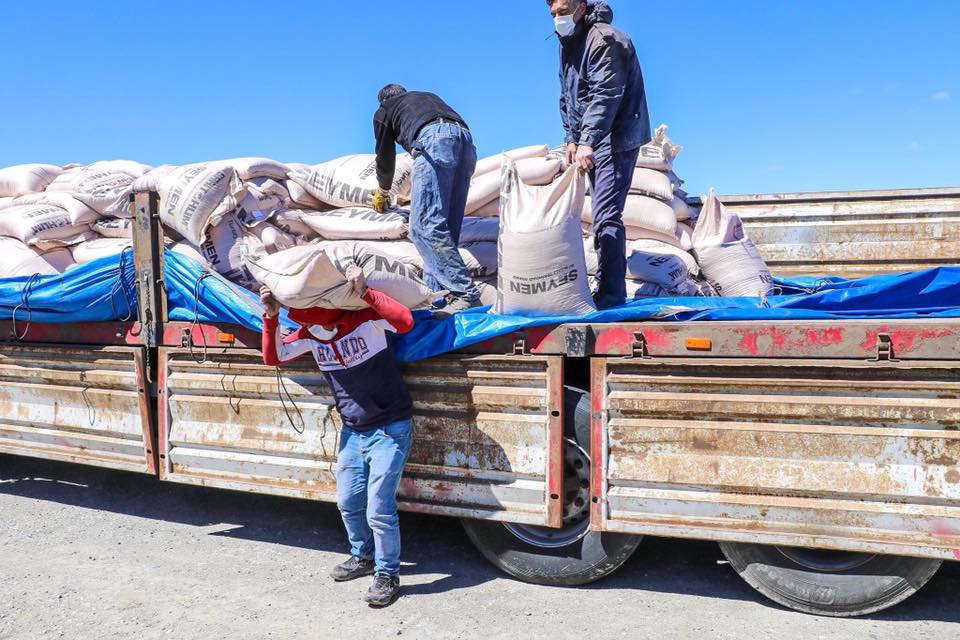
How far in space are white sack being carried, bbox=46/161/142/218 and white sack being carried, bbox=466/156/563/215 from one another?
2198 mm

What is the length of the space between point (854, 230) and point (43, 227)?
5.50m

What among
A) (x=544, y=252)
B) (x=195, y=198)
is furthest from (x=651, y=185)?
(x=195, y=198)

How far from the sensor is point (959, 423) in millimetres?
2820

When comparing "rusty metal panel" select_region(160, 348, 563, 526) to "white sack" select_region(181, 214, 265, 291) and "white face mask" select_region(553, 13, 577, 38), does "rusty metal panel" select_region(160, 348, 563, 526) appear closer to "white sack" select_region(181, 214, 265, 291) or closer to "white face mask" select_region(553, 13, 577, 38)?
"white sack" select_region(181, 214, 265, 291)

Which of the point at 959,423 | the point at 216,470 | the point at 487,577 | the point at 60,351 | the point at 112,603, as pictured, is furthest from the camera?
the point at 60,351

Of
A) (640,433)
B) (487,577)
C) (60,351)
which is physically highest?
(60,351)

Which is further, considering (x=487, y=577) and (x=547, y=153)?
(x=547, y=153)

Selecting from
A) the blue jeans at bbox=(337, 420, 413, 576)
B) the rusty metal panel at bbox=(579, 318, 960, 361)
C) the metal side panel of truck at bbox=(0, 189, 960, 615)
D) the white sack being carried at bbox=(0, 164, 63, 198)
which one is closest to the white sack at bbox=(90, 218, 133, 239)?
the metal side panel of truck at bbox=(0, 189, 960, 615)

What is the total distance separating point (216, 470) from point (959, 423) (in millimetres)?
3447

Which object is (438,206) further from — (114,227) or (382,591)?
(114,227)

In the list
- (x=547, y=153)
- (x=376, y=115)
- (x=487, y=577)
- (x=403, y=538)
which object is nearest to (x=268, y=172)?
(x=376, y=115)

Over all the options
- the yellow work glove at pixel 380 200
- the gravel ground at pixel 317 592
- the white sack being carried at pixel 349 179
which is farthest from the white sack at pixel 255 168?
the gravel ground at pixel 317 592

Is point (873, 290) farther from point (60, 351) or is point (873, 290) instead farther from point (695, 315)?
point (60, 351)

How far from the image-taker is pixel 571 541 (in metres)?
3.51
